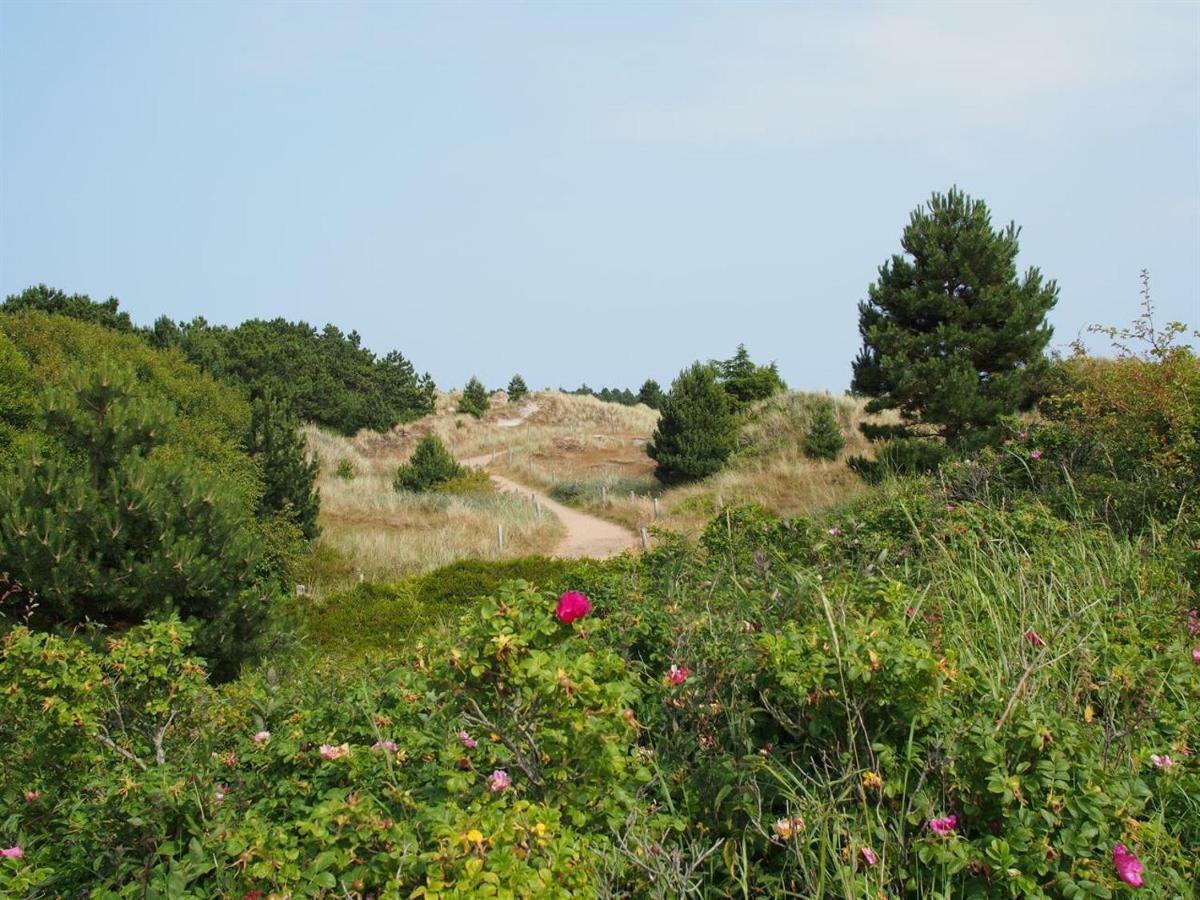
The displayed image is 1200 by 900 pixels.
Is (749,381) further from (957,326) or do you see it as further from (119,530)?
(119,530)

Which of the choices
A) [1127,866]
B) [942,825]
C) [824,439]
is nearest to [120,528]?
[942,825]

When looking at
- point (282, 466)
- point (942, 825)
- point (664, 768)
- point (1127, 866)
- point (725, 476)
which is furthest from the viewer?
point (725, 476)

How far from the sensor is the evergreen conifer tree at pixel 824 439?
2570 cm

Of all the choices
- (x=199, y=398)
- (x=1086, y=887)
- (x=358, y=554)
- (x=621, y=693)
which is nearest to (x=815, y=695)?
(x=621, y=693)

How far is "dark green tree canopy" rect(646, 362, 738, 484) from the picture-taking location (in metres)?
25.9

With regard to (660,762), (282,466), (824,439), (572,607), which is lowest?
(660,762)

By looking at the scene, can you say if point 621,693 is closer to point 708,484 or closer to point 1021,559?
point 1021,559

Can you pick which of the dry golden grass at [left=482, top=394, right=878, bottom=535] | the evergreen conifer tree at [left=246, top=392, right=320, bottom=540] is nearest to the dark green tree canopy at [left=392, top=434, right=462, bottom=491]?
the dry golden grass at [left=482, top=394, right=878, bottom=535]

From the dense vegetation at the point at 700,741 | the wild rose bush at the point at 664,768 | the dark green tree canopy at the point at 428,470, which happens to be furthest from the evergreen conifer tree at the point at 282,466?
the wild rose bush at the point at 664,768

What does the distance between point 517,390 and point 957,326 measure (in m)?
47.9

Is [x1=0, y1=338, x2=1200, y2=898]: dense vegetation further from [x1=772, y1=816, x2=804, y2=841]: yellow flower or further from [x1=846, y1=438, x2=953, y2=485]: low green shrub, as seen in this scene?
[x1=846, y1=438, x2=953, y2=485]: low green shrub

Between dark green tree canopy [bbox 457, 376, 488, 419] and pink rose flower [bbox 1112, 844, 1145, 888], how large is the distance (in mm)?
53235

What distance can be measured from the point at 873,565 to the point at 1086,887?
239 cm

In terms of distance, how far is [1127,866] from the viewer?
1901 millimetres
